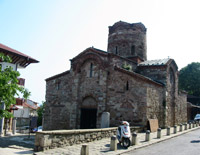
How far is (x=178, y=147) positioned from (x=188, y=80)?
34.9 metres

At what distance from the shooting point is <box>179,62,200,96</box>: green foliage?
42.4 meters

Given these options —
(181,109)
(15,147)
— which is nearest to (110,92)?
(15,147)

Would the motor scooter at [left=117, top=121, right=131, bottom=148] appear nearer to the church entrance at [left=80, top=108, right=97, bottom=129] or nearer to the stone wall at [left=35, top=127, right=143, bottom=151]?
the stone wall at [left=35, top=127, right=143, bottom=151]

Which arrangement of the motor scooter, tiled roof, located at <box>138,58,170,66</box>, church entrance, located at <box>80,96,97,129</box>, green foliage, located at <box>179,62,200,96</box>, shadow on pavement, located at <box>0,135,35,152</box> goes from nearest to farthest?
the motor scooter, shadow on pavement, located at <box>0,135,35,152</box>, church entrance, located at <box>80,96,97,129</box>, tiled roof, located at <box>138,58,170,66</box>, green foliage, located at <box>179,62,200,96</box>

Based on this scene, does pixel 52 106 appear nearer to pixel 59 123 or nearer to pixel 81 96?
pixel 59 123

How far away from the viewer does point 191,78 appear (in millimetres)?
42500

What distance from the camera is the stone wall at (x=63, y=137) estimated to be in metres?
9.50

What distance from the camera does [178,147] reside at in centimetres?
1115

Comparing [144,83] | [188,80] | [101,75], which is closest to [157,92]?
[144,83]

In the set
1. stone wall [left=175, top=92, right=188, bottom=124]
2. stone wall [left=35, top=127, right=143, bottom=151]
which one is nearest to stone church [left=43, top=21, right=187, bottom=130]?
stone wall [left=175, top=92, right=188, bottom=124]

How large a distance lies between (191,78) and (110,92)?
30476 millimetres

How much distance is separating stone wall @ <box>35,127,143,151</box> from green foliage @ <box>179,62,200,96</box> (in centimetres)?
3489

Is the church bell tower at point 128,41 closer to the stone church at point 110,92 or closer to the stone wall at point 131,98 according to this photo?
the stone church at point 110,92

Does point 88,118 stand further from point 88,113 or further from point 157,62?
point 157,62
